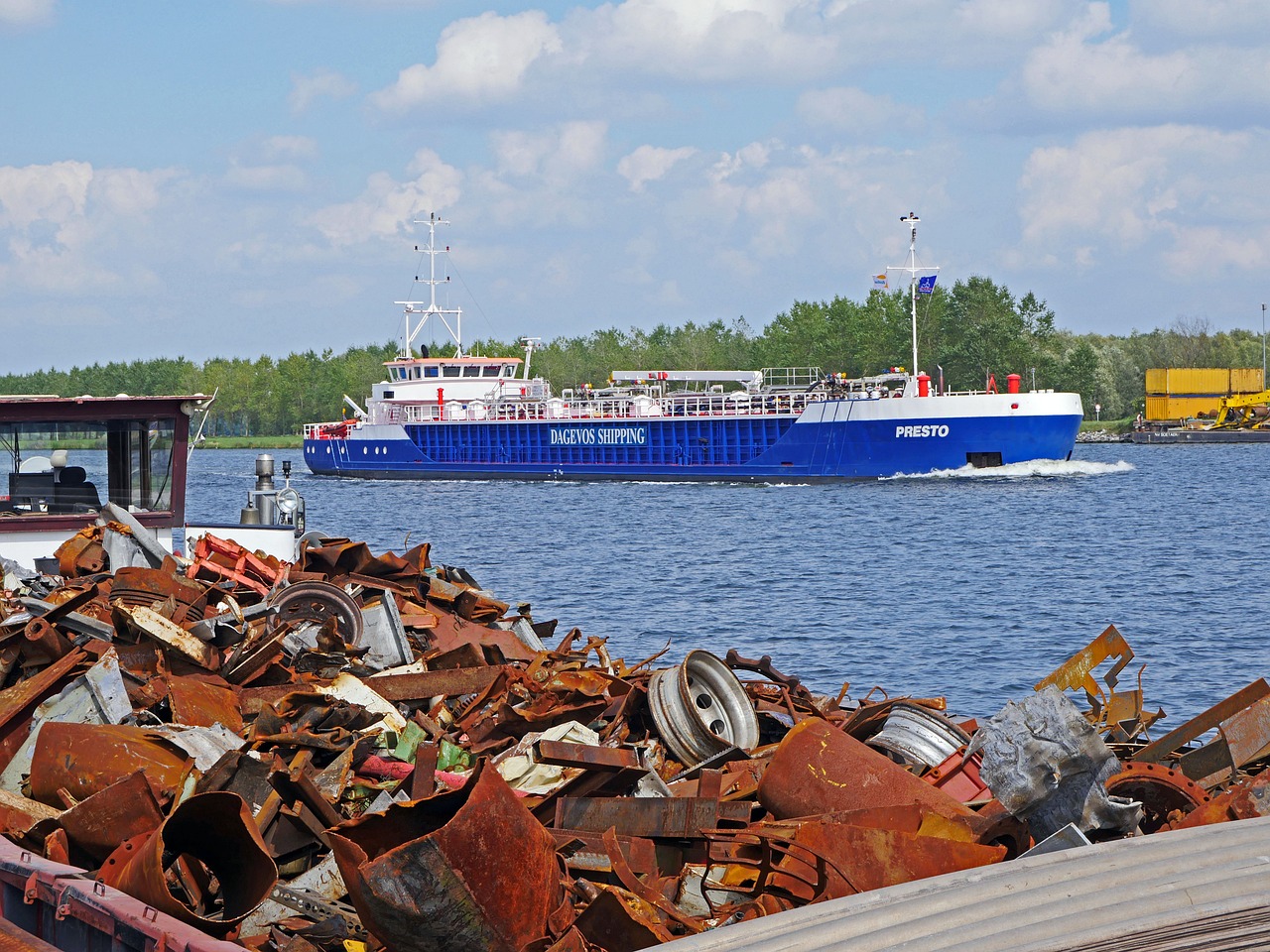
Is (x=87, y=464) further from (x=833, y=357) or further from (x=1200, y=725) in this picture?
(x=833, y=357)

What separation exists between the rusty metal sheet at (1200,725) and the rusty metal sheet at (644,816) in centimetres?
306

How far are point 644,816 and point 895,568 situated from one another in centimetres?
Result: 2653

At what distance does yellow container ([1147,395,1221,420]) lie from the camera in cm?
11075

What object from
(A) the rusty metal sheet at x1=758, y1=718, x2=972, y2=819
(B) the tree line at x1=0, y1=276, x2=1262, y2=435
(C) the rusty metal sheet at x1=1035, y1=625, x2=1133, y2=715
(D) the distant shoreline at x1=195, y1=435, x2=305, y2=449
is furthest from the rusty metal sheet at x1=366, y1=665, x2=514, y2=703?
(D) the distant shoreline at x1=195, y1=435, x2=305, y2=449

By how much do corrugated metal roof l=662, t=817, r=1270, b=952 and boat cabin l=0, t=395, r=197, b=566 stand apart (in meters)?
11.4

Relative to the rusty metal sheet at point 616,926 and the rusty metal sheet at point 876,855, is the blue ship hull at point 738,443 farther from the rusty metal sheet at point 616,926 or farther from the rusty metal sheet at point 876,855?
the rusty metal sheet at point 616,926

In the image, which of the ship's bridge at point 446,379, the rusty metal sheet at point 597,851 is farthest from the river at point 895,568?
the rusty metal sheet at point 597,851

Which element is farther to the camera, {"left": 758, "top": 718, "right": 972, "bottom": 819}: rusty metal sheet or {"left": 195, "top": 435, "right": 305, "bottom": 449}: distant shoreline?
{"left": 195, "top": 435, "right": 305, "bottom": 449}: distant shoreline

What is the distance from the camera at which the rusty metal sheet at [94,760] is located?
6562mm

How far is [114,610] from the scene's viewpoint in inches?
358

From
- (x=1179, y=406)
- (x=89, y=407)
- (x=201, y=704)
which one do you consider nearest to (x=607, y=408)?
(x=89, y=407)

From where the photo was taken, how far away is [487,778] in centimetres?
483

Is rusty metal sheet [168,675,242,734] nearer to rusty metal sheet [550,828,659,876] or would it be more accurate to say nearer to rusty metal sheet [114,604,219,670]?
rusty metal sheet [114,604,219,670]

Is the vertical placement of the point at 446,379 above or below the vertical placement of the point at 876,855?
above
